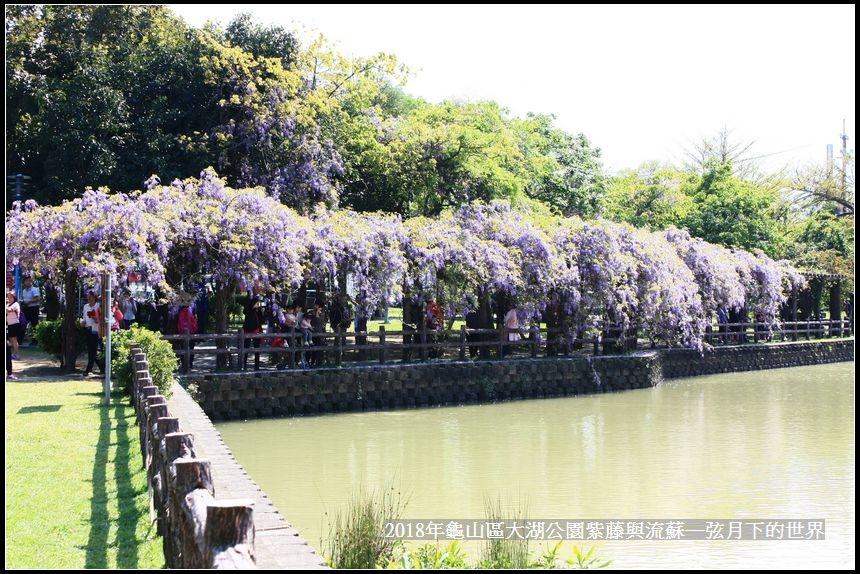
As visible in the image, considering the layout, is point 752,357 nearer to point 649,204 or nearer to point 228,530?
point 649,204

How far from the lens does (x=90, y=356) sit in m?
18.1

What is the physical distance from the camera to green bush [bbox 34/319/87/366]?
776 inches

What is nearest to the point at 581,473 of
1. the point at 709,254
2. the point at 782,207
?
the point at 709,254

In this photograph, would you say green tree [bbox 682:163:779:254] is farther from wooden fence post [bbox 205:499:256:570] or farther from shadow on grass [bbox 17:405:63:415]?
wooden fence post [bbox 205:499:256:570]

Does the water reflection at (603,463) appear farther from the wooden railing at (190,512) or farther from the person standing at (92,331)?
Result: the wooden railing at (190,512)

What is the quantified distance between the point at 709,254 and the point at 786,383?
5.16 meters

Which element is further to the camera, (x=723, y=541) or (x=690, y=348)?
(x=690, y=348)

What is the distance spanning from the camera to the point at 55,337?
1989cm

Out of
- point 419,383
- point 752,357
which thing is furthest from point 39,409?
point 752,357

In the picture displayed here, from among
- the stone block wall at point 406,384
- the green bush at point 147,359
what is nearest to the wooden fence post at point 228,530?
→ the green bush at point 147,359

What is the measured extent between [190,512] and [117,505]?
12.4 ft

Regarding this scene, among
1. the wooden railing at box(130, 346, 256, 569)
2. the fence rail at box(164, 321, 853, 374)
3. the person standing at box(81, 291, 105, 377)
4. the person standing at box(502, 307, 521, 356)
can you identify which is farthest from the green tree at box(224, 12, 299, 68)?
the wooden railing at box(130, 346, 256, 569)

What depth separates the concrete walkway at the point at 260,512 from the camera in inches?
214

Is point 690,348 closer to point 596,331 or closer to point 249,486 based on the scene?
point 596,331
